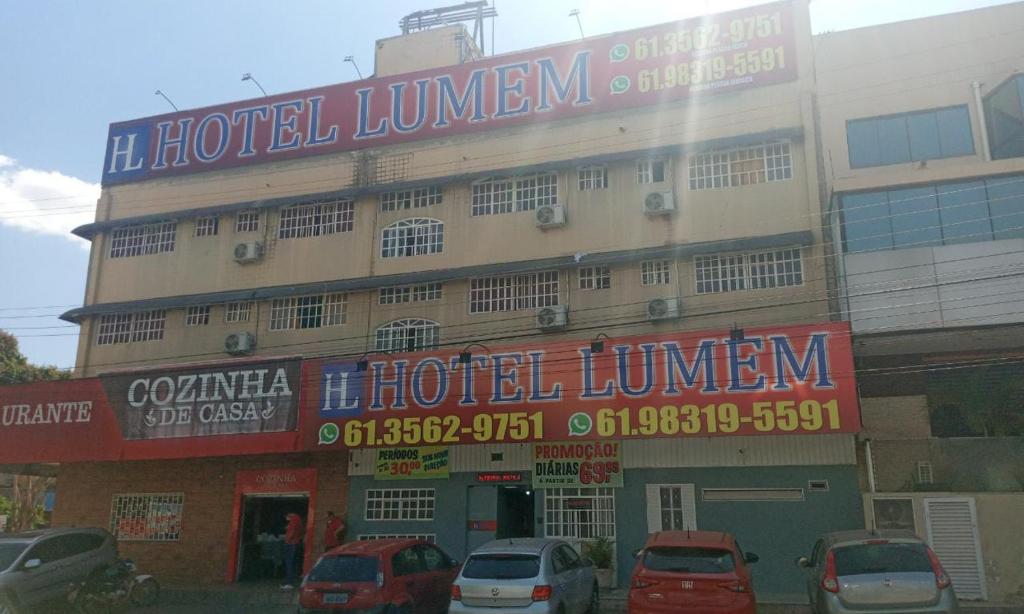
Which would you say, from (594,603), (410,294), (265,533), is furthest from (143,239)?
(594,603)

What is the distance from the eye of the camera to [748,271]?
66.6ft

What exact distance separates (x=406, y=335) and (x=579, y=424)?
6.83m

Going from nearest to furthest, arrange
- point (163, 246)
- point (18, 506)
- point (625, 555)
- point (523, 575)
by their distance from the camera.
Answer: point (523, 575) < point (625, 555) < point (163, 246) < point (18, 506)

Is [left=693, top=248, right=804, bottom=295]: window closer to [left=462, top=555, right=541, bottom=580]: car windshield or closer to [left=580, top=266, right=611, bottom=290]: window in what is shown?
[left=580, top=266, right=611, bottom=290]: window

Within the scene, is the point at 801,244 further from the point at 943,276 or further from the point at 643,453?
the point at 643,453

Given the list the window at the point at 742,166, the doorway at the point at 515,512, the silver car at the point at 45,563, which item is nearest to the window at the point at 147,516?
the silver car at the point at 45,563

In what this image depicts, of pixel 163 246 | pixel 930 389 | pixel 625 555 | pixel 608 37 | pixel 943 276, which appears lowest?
pixel 625 555

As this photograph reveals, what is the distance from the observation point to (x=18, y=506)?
32.2 metres

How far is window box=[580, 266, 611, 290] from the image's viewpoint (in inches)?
842

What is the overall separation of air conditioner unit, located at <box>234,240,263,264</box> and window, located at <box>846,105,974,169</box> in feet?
57.9

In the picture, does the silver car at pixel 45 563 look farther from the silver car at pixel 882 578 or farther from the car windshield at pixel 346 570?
the silver car at pixel 882 578

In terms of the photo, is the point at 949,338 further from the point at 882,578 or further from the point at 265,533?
the point at 265,533

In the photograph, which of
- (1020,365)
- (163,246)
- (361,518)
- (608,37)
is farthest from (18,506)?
(1020,365)

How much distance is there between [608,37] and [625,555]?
14231 millimetres
